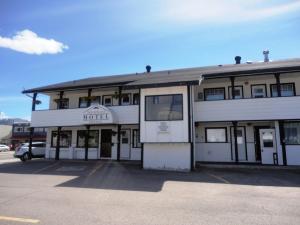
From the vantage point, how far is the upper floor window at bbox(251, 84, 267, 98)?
58.0 feet

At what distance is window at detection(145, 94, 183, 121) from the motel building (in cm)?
6

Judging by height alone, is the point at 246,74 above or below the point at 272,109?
above

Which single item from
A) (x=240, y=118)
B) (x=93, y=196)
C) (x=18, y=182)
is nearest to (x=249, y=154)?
(x=240, y=118)

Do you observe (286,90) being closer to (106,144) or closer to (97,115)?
(97,115)

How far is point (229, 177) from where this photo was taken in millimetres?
11867

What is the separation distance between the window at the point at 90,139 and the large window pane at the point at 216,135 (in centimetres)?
846

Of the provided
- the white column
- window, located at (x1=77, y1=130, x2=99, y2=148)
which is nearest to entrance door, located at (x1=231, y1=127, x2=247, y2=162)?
the white column

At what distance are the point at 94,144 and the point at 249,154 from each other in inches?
444

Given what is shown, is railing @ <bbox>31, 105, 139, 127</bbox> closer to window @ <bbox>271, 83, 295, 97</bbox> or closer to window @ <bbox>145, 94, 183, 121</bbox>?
window @ <bbox>145, 94, 183, 121</bbox>

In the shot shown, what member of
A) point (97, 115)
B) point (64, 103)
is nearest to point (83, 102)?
point (64, 103)

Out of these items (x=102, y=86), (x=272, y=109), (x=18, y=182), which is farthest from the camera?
(x=102, y=86)

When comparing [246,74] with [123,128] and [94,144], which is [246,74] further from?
[94,144]

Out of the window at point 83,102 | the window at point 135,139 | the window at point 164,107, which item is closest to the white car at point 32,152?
the window at point 83,102

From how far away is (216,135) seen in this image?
17781 millimetres
